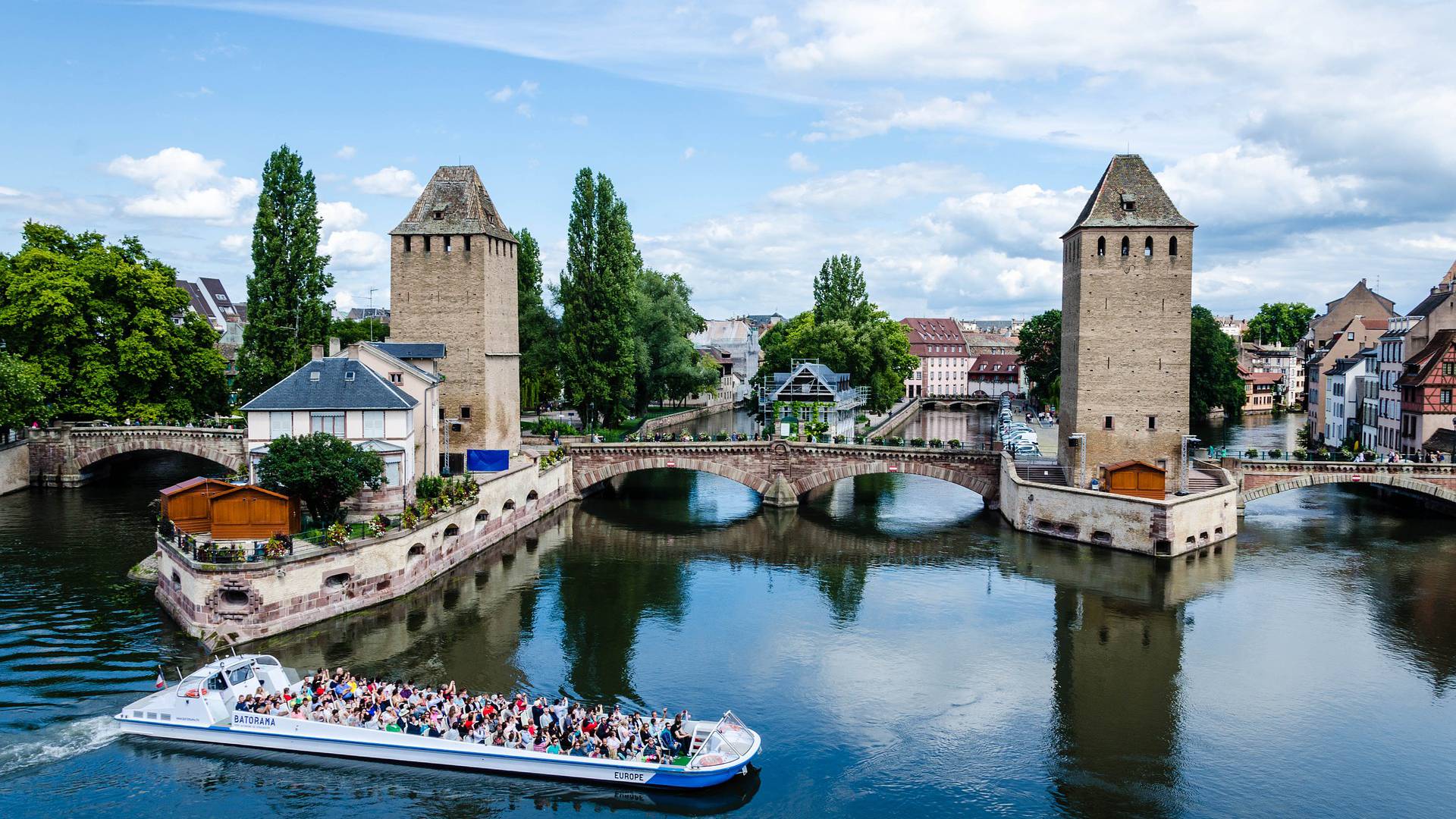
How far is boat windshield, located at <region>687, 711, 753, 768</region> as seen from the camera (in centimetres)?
2256

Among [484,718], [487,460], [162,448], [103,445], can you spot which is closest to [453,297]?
[487,460]

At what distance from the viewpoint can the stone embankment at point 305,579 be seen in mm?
30562

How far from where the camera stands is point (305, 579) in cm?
3222

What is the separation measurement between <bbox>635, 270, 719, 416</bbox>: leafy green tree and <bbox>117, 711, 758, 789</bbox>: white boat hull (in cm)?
4995

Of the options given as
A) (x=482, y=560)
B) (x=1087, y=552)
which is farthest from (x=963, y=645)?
(x=482, y=560)

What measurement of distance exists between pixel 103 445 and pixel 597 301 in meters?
29.8

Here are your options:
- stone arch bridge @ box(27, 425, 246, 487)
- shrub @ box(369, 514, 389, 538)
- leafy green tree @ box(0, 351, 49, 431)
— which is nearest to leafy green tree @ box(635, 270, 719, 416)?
stone arch bridge @ box(27, 425, 246, 487)

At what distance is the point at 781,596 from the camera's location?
3825 cm

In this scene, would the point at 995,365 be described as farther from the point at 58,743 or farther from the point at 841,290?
the point at 58,743

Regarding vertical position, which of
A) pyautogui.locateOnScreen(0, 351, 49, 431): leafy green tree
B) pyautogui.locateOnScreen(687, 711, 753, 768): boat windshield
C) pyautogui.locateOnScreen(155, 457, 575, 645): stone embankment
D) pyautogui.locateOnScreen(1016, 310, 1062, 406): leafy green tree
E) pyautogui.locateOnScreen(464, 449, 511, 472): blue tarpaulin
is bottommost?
pyautogui.locateOnScreen(687, 711, 753, 768): boat windshield

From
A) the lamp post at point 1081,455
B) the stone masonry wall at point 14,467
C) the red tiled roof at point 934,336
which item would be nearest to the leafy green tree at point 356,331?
the stone masonry wall at point 14,467

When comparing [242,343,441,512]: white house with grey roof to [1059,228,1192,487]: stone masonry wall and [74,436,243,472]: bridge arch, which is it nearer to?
[74,436,243,472]: bridge arch

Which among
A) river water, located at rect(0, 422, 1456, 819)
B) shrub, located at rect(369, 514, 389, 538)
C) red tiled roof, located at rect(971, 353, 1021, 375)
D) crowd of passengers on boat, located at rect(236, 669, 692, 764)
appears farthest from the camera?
red tiled roof, located at rect(971, 353, 1021, 375)

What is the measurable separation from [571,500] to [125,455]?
30069mm
